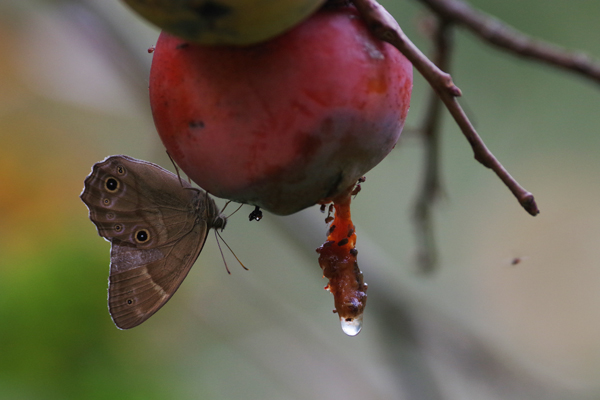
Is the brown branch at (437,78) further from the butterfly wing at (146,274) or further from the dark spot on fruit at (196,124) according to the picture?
the butterfly wing at (146,274)

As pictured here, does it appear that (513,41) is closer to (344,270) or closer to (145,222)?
(344,270)

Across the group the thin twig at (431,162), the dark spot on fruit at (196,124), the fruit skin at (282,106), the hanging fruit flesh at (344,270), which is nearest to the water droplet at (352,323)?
the hanging fruit flesh at (344,270)

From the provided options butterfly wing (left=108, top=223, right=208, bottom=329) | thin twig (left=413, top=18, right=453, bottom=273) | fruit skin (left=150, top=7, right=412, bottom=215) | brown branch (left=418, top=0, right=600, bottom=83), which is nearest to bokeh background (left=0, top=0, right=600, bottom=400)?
thin twig (left=413, top=18, right=453, bottom=273)

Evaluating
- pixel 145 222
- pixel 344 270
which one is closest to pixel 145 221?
pixel 145 222

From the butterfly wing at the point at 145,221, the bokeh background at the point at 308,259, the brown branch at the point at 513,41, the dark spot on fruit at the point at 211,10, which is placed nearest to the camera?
the dark spot on fruit at the point at 211,10

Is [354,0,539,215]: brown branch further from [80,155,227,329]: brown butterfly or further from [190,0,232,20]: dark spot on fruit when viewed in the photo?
[80,155,227,329]: brown butterfly

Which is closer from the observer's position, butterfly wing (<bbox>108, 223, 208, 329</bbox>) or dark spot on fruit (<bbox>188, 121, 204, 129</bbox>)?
dark spot on fruit (<bbox>188, 121, 204, 129</bbox>)
